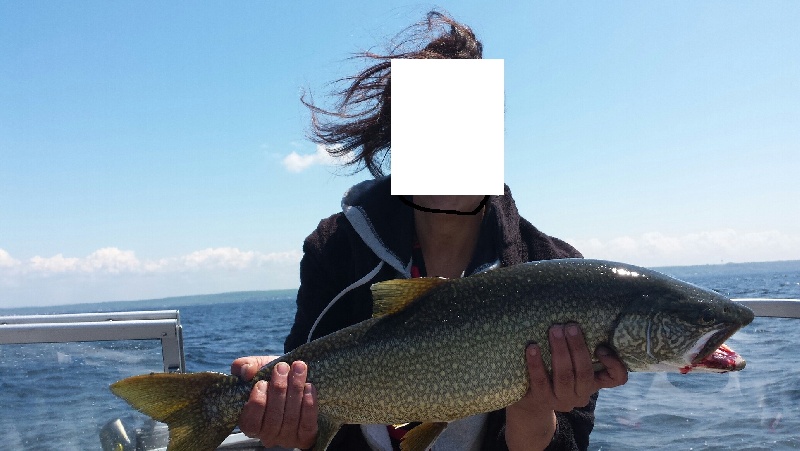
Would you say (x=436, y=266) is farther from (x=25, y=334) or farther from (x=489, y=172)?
(x=25, y=334)

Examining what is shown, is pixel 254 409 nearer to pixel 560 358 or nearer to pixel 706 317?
pixel 560 358

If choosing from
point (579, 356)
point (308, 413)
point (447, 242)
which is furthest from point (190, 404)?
point (579, 356)

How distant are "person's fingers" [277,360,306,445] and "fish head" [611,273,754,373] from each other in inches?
59.6

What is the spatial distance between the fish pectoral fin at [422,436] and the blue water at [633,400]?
232cm

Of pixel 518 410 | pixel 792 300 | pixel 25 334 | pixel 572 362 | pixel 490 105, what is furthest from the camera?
pixel 792 300

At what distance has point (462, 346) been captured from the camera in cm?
304

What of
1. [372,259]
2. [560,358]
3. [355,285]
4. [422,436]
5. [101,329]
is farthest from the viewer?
[101,329]

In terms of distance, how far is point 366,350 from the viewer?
3098 millimetres

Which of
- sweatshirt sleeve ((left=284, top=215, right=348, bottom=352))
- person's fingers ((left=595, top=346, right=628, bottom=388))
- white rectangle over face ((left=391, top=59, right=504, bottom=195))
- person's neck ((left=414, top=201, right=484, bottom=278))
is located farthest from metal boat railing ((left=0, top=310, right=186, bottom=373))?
person's fingers ((left=595, top=346, right=628, bottom=388))

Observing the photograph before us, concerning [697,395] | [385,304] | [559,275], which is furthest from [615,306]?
[697,395]

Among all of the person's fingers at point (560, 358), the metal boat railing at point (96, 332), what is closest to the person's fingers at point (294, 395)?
the person's fingers at point (560, 358)

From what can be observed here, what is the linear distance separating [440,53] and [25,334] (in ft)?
11.3

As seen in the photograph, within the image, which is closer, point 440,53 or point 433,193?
point 433,193

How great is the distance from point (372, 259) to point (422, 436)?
1.16m
